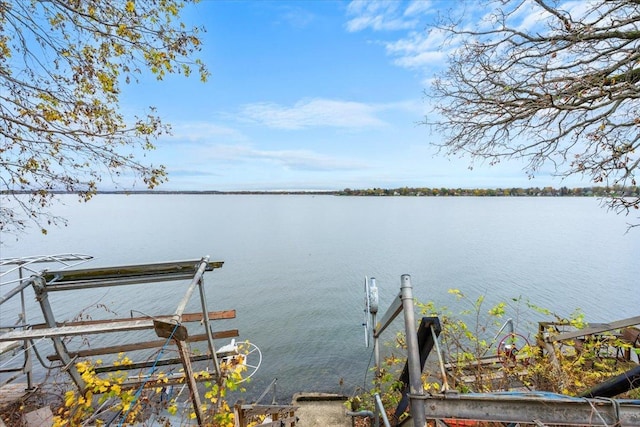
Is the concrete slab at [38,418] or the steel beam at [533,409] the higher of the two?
the steel beam at [533,409]

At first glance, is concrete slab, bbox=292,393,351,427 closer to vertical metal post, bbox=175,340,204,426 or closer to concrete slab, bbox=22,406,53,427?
vertical metal post, bbox=175,340,204,426

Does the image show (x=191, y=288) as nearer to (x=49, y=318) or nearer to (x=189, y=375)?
(x=189, y=375)

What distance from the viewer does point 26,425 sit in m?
5.00

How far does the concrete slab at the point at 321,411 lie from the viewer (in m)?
7.18

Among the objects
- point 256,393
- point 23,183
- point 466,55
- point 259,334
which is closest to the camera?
point 23,183

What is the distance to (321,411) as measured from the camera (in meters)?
7.86

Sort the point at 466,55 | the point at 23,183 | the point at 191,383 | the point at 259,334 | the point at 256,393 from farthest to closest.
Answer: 1. the point at 259,334
2. the point at 256,393
3. the point at 466,55
4. the point at 23,183
5. the point at 191,383

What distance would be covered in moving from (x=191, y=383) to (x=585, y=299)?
21611 millimetres

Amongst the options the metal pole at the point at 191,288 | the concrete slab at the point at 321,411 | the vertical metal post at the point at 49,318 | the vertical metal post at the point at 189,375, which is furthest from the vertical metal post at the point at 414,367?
the concrete slab at the point at 321,411

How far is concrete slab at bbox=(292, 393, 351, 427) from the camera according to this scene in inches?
283

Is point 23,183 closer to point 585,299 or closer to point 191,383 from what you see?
point 191,383

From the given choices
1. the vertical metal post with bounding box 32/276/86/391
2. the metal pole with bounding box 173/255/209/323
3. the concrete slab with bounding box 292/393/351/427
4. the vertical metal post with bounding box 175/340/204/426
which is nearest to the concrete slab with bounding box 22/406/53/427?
the vertical metal post with bounding box 32/276/86/391

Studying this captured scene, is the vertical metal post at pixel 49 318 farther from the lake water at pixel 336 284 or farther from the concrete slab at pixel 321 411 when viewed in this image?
the concrete slab at pixel 321 411

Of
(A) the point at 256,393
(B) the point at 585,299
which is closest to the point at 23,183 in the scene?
(A) the point at 256,393
